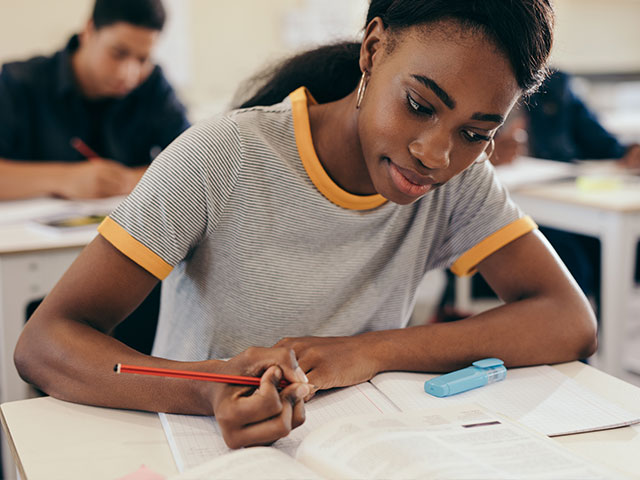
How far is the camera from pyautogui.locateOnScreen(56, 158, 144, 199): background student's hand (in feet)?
6.68

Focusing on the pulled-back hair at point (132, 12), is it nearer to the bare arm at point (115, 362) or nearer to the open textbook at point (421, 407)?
the bare arm at point (115, 362)

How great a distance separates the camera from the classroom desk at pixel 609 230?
2.03 meters

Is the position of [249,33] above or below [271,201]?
above

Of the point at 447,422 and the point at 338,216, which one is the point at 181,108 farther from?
the point at 447,422

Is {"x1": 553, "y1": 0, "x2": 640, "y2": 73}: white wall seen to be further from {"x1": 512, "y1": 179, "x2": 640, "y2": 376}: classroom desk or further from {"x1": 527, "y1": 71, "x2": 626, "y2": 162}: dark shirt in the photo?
{"x1": 512, "y1": 179, "x2": 640, "y2": 376}: classroom desk

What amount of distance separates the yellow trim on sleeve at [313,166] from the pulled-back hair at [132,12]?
1329 mm

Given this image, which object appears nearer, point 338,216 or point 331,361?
point 331,361

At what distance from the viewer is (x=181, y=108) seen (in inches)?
98.0

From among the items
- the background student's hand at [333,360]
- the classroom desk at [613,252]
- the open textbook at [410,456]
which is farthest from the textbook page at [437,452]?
the classroom desk at [613,252]

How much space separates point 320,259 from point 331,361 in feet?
0.73

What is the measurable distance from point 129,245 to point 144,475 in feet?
1.03

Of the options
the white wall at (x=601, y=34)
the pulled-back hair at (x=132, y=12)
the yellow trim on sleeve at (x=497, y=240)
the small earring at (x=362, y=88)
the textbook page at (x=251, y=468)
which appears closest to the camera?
the textbook page at (x=251, y=468)

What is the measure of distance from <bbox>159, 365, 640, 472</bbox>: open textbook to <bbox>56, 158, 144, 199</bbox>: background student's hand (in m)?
1.40

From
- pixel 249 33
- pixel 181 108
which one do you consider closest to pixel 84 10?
pixel 249 33
